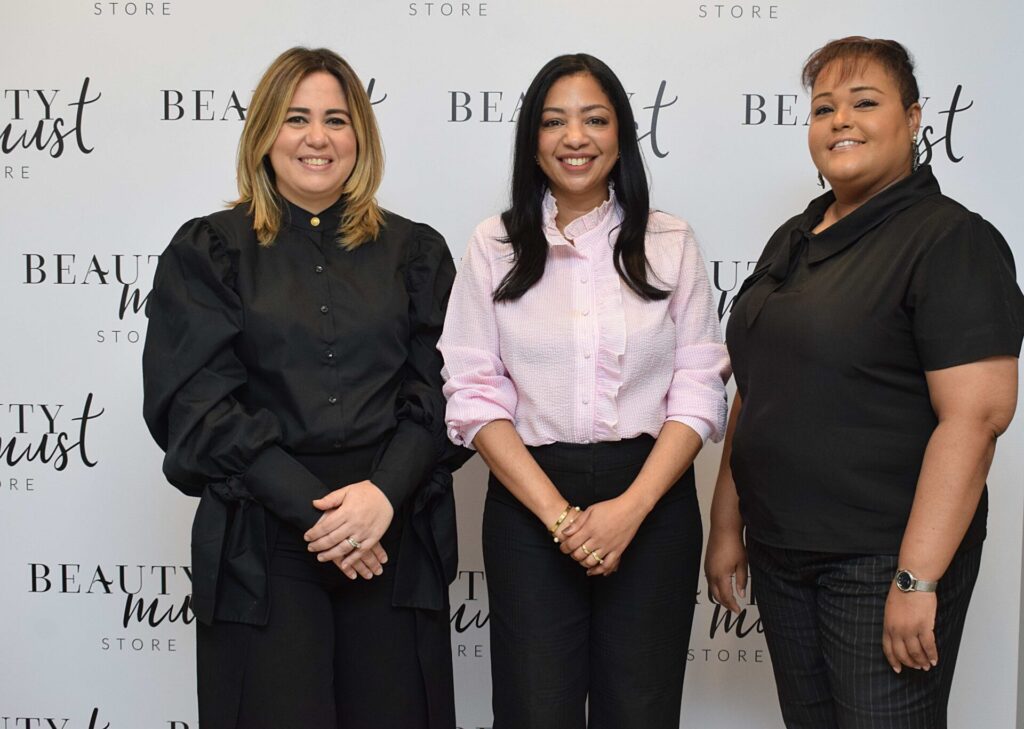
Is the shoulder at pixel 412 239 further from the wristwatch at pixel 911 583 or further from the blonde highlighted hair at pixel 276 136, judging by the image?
the wristwatch at pixel 911 583

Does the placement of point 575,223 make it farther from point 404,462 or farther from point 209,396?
point 209,396

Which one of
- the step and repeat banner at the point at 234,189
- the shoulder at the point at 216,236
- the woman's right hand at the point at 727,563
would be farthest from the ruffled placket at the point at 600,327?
the step and repeat banner at the point at 234,189

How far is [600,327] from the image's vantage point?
1.63 m

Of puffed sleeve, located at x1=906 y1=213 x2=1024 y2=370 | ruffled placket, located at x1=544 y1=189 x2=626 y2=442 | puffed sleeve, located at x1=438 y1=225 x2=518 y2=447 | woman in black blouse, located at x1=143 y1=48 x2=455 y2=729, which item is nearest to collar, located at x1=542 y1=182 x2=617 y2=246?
ruffled placket, located at x1=544 y1=189 x2=626 y2=442

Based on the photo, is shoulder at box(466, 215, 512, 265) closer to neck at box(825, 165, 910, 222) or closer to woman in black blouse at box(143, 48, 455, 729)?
woman in black blouse at box(143, 48, 455, 729)

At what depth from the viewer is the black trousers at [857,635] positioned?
141cm

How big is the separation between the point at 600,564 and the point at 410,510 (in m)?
0.35

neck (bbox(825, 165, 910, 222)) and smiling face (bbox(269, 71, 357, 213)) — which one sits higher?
smiling face (bbox(269, 71, 357, 213))

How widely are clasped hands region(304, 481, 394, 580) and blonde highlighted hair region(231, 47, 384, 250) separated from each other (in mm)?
438

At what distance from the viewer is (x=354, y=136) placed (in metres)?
1.74

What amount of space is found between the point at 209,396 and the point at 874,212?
1.06m

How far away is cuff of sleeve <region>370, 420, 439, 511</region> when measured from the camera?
162 cm

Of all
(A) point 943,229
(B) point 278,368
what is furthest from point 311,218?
(A) point 943,229

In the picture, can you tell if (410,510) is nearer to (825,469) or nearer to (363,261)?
(363,261)
